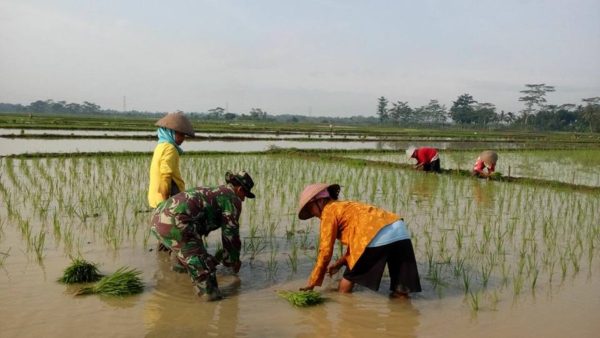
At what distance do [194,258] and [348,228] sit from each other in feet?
3.36

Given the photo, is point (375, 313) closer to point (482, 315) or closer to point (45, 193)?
point (482, 315)

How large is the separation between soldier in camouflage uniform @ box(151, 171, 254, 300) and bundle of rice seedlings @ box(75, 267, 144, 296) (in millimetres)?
327

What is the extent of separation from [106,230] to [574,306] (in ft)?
12.6

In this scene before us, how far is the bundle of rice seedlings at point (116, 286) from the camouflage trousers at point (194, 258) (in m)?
0.35

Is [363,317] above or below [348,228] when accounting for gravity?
below

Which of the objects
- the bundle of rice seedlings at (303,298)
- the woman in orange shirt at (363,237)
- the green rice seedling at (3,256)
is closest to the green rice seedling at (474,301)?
the woman in orange shirt at (363,237)

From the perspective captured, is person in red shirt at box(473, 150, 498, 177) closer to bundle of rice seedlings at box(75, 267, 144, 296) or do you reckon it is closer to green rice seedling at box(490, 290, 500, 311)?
green rice seedling at box(490, 290, 500, 311)

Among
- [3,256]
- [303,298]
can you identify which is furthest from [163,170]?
[303,298]

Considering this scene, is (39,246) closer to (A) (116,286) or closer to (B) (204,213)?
(A) (116,286)

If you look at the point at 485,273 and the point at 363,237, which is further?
the point at 485,273

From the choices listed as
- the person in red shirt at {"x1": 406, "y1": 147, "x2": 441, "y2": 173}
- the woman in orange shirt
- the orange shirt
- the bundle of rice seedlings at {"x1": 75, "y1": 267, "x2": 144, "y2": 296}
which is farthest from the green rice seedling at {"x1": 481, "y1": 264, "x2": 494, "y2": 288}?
the person in red shirt at {"x1": 406, "y1": 147, "x2": 441, "y2": 173}

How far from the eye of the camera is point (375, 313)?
3.05 m

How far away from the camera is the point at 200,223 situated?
3297 mm

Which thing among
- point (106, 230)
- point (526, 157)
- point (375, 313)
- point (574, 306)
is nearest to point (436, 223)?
point (574, 306)
